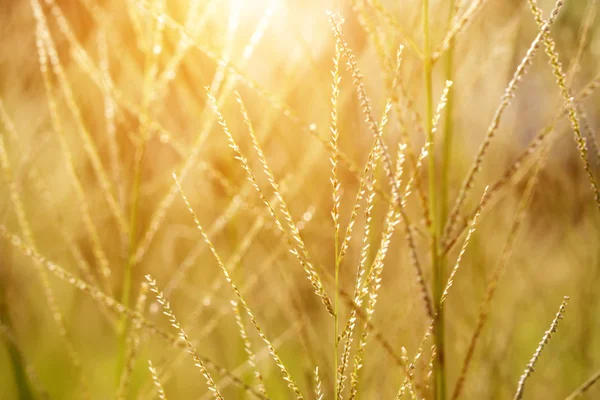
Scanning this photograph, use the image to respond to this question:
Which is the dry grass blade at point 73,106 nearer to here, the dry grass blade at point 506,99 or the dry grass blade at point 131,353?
the dry grass blade at point 131,353

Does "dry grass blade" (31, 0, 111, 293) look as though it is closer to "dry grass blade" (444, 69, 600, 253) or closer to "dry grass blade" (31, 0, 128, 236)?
"dry grass blade" (31, 0, 128, 236)

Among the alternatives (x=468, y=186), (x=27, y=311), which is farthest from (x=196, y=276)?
(x=468, y=186)

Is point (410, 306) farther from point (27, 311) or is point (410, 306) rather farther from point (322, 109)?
point (27, 311)

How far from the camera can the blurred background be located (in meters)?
0.65

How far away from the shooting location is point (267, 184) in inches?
54.9

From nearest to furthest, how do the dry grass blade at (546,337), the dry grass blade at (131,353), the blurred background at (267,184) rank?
the dry grass blade at (546,337), the dry grass blade at (131,353), the blurred background at (267,184)

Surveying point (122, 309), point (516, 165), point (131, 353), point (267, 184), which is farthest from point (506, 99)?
point (267, 184)

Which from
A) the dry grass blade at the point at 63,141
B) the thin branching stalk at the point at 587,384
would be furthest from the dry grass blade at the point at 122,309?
the thin branching stalk at the point at 587,384

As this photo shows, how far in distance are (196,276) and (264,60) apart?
0.78 metres

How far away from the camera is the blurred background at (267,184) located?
653 millimetres

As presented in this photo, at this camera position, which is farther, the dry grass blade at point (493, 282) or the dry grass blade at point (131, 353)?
the dry grass blade at point (131, 353)

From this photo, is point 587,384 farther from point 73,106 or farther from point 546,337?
point 73,106

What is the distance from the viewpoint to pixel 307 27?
0.96 m

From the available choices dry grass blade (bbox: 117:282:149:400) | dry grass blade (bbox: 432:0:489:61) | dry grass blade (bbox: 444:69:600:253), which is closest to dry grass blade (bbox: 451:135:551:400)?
dry grass blade (bbox: 444:69:600:253)
